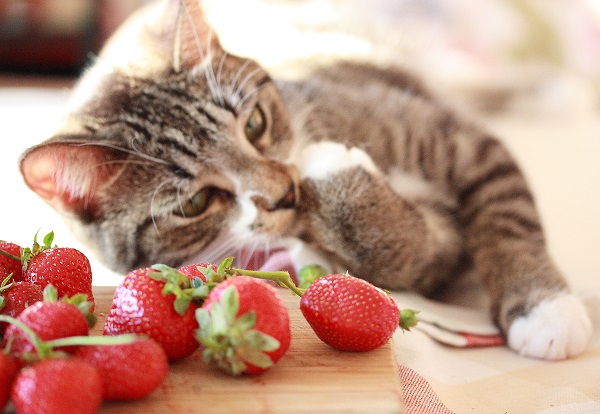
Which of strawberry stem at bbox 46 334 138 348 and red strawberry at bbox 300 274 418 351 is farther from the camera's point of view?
red strawberry at bbox 300 274 418 351

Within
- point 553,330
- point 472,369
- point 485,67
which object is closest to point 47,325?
point 472,369

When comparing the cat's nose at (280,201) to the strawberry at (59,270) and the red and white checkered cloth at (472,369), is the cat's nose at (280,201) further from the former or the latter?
the strawberry at (59,270)

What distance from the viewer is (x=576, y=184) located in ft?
6.91

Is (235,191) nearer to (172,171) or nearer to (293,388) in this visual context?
(172,171)

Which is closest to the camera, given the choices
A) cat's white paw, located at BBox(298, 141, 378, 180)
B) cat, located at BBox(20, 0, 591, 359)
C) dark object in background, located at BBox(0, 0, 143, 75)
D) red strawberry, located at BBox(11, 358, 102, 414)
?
red strawberry, located at BBox(11, 358, 102, 414)

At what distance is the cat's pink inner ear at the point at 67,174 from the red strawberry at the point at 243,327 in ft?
1.78

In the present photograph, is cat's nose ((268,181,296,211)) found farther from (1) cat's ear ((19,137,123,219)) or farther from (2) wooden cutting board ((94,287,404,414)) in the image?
(2) wooden cutting board ((94,287,404,414))

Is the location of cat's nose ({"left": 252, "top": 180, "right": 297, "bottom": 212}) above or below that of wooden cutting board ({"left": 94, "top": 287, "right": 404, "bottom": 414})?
above

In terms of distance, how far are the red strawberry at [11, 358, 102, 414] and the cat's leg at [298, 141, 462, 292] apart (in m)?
0.75

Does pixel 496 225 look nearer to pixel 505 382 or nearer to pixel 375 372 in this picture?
pixel 505 382

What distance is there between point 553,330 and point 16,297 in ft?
2.98

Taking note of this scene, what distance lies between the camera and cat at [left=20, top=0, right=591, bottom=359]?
4.23 feet

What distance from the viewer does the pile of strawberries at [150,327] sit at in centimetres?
70

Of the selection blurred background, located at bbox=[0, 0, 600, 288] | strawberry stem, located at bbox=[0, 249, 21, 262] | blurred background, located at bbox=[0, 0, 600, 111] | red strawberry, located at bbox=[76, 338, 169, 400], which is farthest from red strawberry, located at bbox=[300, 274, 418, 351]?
blurred background, located at bbox=[0, 0, 600, 111]
